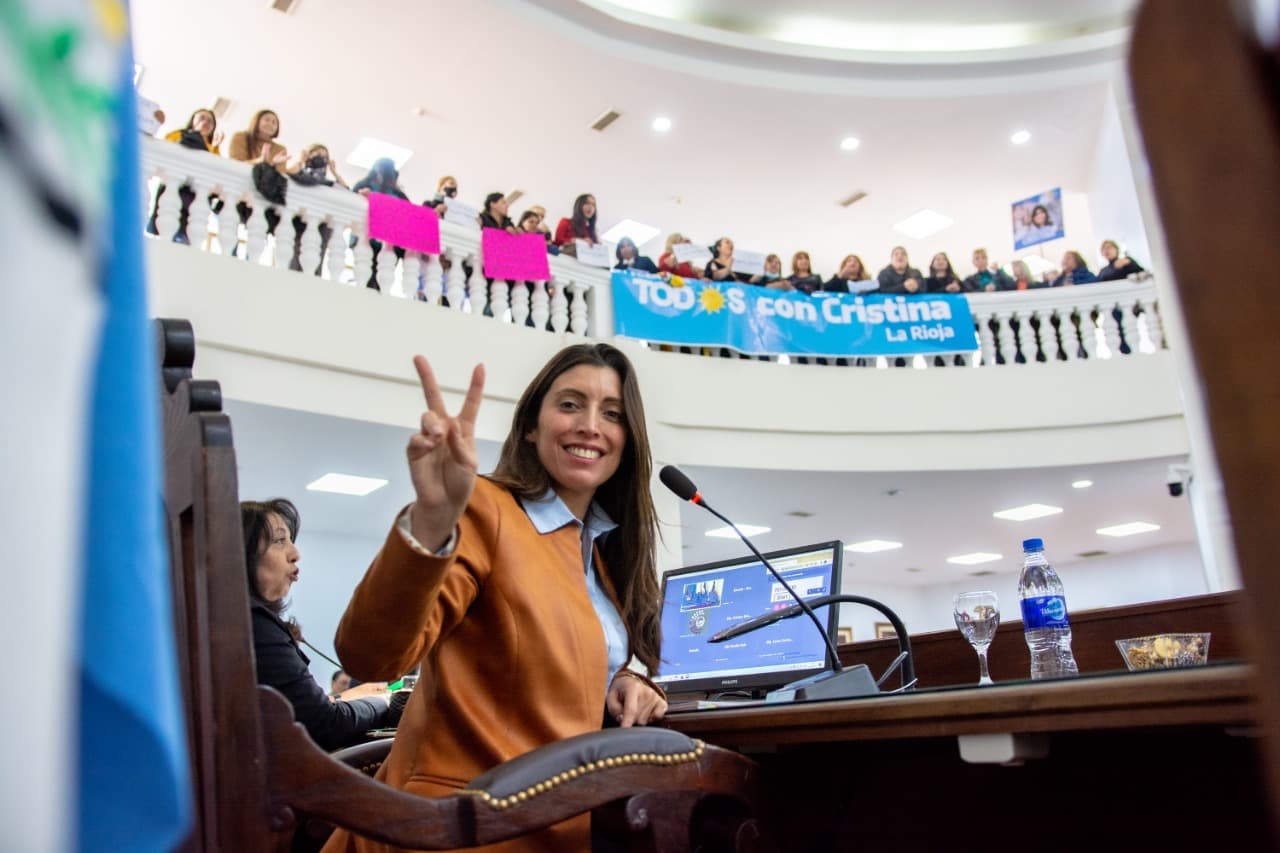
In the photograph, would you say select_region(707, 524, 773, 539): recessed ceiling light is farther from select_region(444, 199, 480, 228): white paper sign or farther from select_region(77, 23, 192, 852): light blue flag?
select_region(77, 23, 192, 852): light blue flag

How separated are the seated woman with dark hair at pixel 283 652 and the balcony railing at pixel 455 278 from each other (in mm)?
3121

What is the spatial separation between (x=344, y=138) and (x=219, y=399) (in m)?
8.29

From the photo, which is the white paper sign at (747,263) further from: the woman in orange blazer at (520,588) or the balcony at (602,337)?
the woman in orange blazer at (520,588)

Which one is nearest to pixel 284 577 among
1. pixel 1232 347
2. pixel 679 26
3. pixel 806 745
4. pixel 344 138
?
pixel 806 745

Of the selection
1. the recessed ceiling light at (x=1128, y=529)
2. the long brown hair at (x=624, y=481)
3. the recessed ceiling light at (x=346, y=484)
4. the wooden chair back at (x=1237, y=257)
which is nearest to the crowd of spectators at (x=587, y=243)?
the recessed ceiling light at (x=346, y=484)

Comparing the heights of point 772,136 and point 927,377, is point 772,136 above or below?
above

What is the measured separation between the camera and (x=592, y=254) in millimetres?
6223

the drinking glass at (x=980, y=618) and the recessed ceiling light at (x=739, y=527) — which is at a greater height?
the recessed ceiling light at (x=739, y=527)

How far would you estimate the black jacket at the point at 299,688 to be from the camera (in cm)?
173

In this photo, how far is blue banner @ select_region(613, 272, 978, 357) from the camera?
6.27 m

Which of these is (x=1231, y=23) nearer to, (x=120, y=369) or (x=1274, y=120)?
(x=1274, y=120)

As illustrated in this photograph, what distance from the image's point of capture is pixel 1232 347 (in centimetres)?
30

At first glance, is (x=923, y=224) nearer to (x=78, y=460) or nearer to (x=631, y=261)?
(x=631, y=261)

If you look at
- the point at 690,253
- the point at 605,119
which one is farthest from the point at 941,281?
the point at 605,119
